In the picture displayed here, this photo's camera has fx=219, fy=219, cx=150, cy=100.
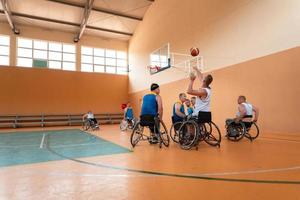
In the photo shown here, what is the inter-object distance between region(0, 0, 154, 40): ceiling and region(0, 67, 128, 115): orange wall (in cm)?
260

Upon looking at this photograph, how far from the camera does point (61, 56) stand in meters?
12.8

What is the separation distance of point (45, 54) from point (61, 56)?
2.77 feet

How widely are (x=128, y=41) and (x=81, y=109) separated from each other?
208 inches

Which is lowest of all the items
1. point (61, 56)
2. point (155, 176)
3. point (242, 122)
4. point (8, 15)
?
point (155, 176)

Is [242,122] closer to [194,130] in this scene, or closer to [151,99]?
[194,130]

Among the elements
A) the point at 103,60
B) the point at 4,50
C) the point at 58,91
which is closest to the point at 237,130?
the point at 58,91

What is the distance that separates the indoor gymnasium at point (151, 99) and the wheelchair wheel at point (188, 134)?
0.02m

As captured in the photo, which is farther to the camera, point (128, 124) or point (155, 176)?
point (128, 124)

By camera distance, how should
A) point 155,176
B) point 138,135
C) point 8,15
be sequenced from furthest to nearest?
point 8,15, point 138,135, point 155,176

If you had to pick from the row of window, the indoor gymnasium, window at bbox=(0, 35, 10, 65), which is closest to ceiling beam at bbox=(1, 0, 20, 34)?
the indoor gymnasium

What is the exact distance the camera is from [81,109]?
1295 centimetres

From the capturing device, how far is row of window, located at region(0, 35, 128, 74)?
11.8m

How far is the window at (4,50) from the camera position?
11.4 m

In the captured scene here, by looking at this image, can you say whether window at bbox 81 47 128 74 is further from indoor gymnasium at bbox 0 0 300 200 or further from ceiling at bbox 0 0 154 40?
ceiling at bbox 0 0 154 40
